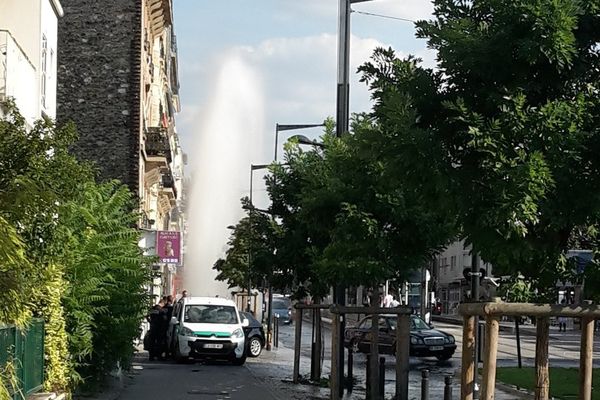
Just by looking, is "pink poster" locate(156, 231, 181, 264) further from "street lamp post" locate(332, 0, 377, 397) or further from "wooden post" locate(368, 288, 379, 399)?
"wooden post" locate(368, 288, 379, 399)

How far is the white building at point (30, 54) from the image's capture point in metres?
19.3

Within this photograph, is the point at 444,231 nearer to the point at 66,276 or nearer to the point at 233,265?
the point at 66,276

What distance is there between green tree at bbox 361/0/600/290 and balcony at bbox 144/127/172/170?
1460 inches

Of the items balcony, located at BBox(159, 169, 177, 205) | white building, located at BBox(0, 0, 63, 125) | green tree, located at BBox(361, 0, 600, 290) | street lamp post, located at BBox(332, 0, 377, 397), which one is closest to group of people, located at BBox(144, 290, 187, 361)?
white building, located at BBox(0, 0, 63, 125)

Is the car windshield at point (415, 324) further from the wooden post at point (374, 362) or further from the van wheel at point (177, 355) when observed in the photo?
the wooden post at point (374, 362)

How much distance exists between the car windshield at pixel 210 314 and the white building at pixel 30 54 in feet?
32.3

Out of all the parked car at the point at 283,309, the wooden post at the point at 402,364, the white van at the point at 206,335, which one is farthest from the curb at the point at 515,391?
the parked car at the point at 283,309

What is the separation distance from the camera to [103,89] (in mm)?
44219

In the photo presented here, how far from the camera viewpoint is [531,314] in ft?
34.5

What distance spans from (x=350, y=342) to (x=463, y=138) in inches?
1196

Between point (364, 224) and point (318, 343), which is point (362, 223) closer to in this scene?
point (364, 224)

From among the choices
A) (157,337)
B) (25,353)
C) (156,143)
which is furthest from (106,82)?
(25,353)

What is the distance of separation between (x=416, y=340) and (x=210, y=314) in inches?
286

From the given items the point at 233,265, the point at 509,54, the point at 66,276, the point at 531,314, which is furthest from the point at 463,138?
the point at 233,265
